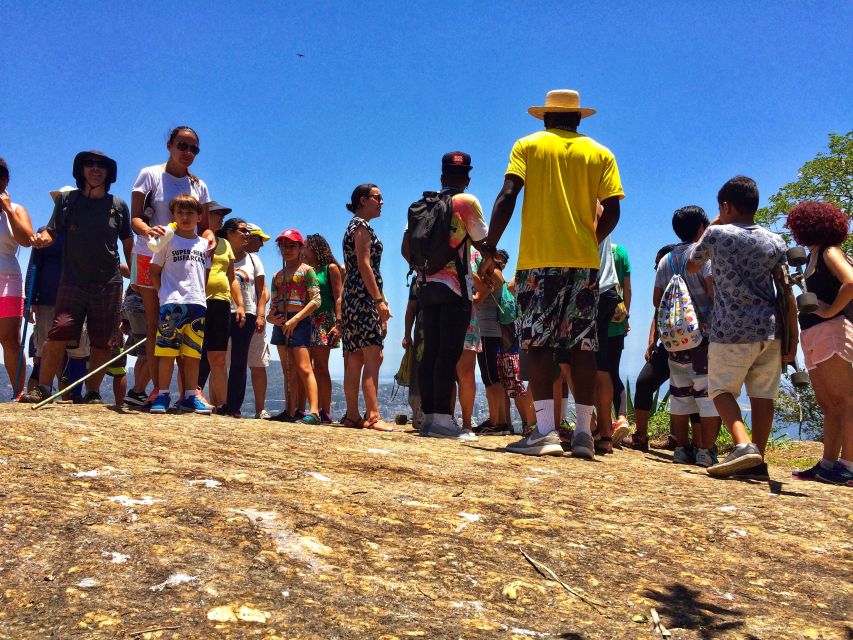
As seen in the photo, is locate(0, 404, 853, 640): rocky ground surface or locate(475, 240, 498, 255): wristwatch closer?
locate(0, 404, 853, 640): rocky ground surface

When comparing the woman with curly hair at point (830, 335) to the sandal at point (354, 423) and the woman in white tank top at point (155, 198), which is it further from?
the woman in white tank top at point (155, 198)

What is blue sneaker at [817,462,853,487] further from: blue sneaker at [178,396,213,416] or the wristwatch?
blue sneaker at [178,396,213,416]

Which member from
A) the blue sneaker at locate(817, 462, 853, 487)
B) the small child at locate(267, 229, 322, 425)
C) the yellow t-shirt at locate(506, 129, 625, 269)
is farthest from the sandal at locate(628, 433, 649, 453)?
the small child at locate(267, 229, 322, 425)

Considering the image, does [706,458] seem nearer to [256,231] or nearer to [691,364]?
[691,364]

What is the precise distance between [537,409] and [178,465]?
95.9 inches

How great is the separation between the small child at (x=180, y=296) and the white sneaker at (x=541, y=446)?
9.24 feet

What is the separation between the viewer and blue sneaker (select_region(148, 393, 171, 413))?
5.95 m

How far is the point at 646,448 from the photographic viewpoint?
7137mm

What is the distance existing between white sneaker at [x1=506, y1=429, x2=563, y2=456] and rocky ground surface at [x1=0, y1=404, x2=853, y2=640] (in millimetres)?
534

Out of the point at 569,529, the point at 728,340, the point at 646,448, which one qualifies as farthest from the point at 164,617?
the point at 646,448

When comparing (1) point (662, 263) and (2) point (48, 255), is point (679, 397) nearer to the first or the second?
(1) point (662, 263)

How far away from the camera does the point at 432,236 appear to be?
5.94m

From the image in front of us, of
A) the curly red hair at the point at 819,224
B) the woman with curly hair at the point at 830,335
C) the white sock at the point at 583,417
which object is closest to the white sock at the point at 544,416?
the white sock at the point at 583,417

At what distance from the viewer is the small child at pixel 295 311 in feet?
25.1
